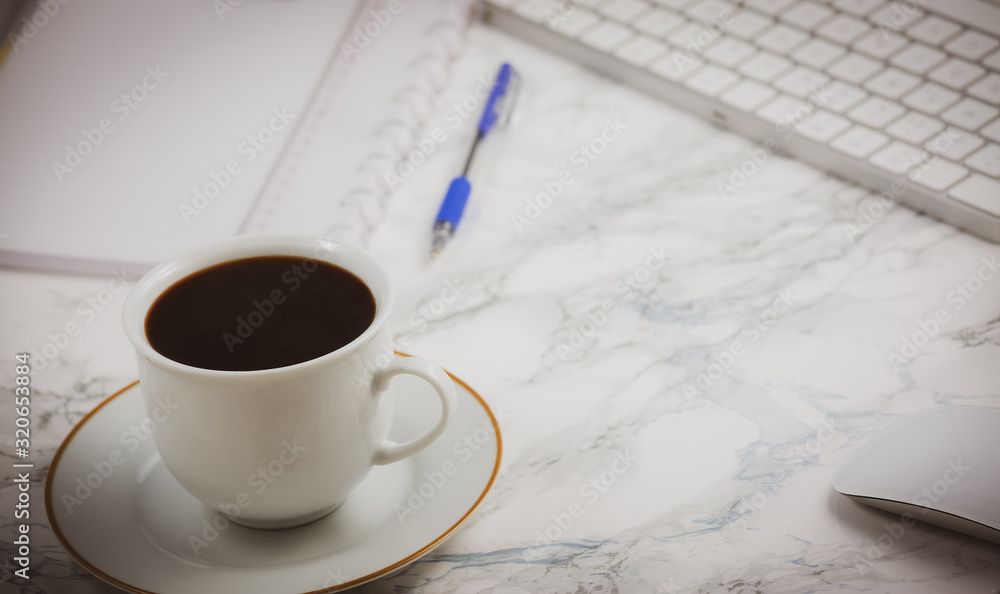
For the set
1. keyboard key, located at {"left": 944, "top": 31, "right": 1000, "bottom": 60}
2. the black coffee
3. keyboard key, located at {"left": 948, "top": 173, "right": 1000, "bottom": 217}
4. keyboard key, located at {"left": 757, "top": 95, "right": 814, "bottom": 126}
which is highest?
keyboard key, located at {"left": 944, "top": 31, "right": 1000, "bottom": 60}

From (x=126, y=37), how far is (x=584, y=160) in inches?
21.6

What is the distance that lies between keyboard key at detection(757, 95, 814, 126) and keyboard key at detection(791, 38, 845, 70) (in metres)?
0.05

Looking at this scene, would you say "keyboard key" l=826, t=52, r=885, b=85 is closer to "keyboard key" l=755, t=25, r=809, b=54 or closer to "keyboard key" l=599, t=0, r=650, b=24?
"keyboard key" l=755, t=25, r=809, b=54

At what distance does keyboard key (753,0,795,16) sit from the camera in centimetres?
92

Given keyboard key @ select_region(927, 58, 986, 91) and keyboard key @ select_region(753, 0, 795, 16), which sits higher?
keyboard key @ select_region(753, 0, 795, 16)

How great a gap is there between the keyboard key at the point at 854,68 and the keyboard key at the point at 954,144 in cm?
11

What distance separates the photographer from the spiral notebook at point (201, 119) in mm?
732

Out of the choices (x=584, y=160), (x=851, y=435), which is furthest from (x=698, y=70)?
(x=851, y=435)

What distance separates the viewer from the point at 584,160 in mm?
868

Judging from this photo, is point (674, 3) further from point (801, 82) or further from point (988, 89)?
point (988, 89)

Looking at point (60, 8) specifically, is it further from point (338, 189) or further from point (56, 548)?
point (56, 548)

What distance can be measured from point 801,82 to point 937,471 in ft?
1.62

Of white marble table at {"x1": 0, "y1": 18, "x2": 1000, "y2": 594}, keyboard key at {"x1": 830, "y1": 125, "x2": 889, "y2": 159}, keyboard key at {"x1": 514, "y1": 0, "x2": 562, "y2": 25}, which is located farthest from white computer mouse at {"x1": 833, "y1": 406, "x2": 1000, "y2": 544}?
keyboard key at {"x1": 514, "y1": 0, "x2": 562, "y2": 25}

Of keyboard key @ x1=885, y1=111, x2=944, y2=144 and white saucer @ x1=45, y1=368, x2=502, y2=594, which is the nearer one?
white saucer @ x1=45, y1=368, x2=502, y2=594
